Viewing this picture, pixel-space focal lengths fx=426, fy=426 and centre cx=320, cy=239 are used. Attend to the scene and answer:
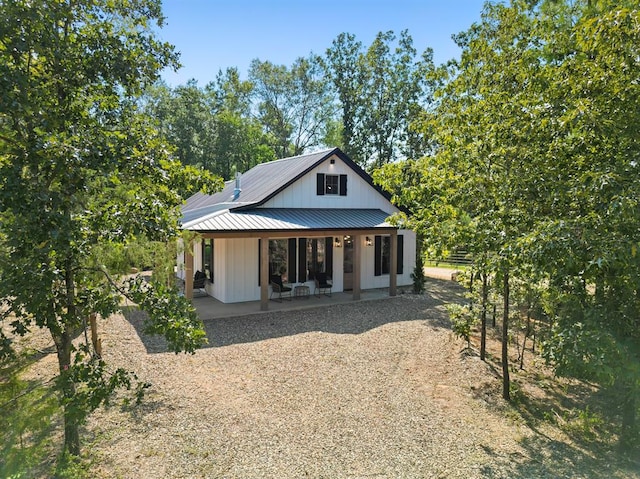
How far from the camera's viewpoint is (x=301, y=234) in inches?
539

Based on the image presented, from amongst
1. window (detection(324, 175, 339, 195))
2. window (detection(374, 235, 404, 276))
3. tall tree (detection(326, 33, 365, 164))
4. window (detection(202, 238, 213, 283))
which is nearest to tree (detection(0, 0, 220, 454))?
window (detection(202, 238, 213, 283))

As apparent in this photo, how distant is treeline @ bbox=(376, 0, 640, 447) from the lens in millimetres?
4441

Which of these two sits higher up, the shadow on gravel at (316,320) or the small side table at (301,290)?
the small side table at (301,290)

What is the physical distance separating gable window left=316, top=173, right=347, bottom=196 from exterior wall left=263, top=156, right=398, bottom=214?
129 millimetres

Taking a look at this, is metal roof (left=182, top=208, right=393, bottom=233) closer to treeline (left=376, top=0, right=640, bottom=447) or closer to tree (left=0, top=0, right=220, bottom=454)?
treeline (left=376, top=0, right=640, bottom=447)

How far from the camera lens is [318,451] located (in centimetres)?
554

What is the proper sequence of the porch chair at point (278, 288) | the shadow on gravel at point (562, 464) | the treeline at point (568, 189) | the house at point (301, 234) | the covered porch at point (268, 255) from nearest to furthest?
1. the treeline at point (568, 189)
2. the shadow on gravel at point (562, 464)
3. the covered porch at point (268, 255)
4. the house at point (301, 234)
5. the porch chair at point (278, 288)

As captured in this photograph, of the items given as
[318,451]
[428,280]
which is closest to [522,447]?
[318,451]

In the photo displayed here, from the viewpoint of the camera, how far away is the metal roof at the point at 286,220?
1251 cm

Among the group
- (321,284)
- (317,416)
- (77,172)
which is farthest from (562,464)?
(321,284)

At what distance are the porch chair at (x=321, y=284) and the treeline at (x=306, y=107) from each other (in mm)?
12836

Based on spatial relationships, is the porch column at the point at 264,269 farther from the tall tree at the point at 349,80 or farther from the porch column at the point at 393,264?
the tall tree at the point at 349,80

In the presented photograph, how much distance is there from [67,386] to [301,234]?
9.94 meters

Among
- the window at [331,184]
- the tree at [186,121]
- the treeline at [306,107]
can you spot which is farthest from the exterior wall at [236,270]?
the tree at [186,121]
